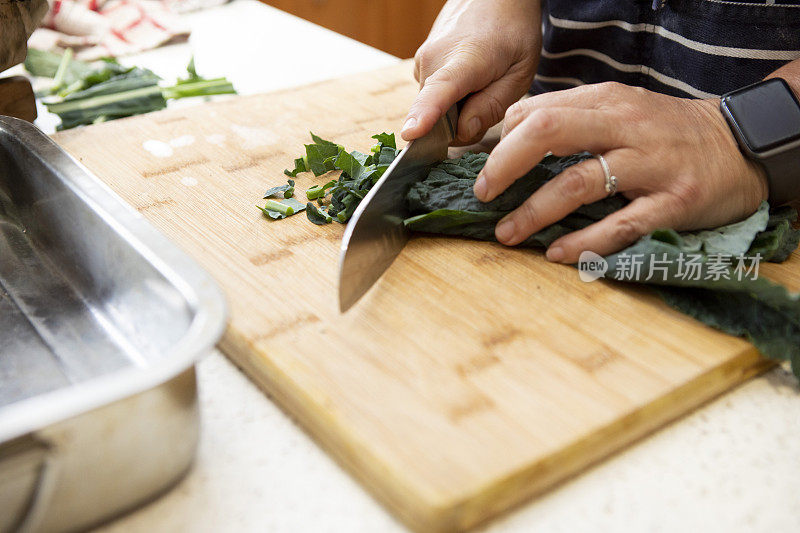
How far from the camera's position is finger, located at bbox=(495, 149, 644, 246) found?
117cm

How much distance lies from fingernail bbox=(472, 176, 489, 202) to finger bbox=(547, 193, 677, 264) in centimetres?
17

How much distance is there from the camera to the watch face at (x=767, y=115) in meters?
1.18

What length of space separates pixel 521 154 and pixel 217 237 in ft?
1.75

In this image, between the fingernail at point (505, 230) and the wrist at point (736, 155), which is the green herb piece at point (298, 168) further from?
the wrist at point (736, 155)

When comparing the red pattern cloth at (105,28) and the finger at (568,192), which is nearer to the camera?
the finger at (568,192)

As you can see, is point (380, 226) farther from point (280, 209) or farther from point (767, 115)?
point (767, 115)

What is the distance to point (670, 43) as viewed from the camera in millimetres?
1580

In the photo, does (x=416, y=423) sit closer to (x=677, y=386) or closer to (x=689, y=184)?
(x=677, y=386)

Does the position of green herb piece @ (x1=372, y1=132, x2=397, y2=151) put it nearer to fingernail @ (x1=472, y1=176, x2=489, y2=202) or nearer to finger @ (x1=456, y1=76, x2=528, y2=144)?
finger @ (x1=456, y1=76, x2=528, y2=144)

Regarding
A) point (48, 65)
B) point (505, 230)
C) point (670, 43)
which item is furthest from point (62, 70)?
point (670, 43)

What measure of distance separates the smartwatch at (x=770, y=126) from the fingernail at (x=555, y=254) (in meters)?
0.34

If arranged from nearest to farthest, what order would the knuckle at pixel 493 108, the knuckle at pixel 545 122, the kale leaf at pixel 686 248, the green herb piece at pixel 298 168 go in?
the kale leaf at pixel 686 248
the knuckle at pixel 545 122
the green herb piece at pixel 298 168
the knuckle at pixel 493 108

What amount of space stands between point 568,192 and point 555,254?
100mm

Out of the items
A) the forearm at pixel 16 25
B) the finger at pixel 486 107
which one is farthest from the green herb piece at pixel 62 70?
the finger at pixel 486 107
